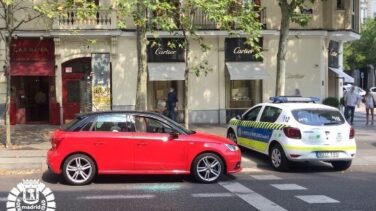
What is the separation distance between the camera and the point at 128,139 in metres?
10.5

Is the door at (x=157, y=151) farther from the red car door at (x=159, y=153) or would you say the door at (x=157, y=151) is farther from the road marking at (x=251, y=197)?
the road marking at (x=251, y=197)

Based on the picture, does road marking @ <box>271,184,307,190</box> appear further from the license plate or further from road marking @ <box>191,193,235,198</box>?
the license plate

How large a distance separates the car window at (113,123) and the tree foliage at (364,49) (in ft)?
169

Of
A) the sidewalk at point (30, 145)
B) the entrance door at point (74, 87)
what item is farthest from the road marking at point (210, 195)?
the entrance door at point (74, 87)

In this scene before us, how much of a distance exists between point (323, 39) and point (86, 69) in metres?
11.1

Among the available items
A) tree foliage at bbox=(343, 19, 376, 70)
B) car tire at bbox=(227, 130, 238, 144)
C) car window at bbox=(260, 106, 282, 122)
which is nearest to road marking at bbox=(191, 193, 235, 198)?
car window at bbox=(260, 106, 282, 122)

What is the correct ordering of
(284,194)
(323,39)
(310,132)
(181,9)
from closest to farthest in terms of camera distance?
(284,194) < (310,132) < (181,9) < (323,39)

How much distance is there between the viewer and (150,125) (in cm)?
1084

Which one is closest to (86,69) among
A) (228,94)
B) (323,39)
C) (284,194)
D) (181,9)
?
(228,94)

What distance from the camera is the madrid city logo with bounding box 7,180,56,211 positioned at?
8.23 meters

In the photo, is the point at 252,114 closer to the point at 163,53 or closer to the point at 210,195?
the point at 210,195

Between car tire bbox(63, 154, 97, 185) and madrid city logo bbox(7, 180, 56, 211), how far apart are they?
559 millimetres

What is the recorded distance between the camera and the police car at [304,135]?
12.1 meters

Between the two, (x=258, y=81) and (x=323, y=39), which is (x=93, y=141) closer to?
(x=258, y=81)
